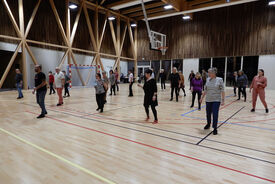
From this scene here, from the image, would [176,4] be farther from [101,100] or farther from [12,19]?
[101,100]

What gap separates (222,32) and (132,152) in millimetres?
19462

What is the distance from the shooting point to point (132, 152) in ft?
11.0

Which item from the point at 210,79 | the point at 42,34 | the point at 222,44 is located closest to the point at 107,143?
the point at 210,79

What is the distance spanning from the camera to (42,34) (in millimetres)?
15547

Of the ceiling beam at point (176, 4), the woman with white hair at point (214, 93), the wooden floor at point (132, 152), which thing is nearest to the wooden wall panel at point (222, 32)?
the ceiling beam at point (176, 4)

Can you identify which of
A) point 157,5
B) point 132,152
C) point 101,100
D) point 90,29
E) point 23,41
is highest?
point 157,5

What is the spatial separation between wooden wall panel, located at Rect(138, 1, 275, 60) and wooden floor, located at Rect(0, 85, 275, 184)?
49.4 ft

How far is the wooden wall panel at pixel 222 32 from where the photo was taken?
17.1 m

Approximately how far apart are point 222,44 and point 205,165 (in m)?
18.9

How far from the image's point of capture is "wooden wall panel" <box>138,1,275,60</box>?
17.1 meters

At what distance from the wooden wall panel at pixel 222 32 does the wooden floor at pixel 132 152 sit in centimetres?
1506

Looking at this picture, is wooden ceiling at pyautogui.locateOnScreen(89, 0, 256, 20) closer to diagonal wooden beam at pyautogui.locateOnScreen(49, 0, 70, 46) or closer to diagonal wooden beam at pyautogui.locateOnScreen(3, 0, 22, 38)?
diagonal wooden beam at pyautogui.locateOnScreen(49, 0, 70, 46)

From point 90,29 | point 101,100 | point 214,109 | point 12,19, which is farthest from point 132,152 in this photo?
point 90,29

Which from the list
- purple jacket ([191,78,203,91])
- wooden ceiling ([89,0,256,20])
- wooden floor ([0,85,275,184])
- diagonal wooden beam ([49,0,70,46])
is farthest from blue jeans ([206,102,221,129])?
diagonal wooden beam ([49,0,70,46])
